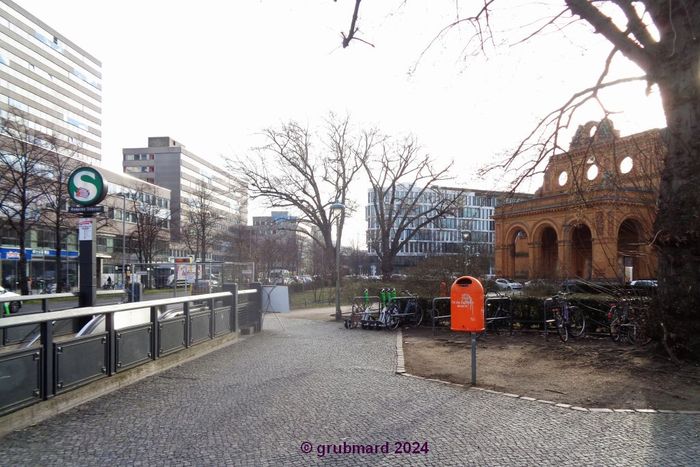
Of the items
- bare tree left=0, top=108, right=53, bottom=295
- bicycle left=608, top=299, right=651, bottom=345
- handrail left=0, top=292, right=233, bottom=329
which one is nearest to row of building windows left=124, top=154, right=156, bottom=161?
bare tree left=0, top=108, right=53, bottom=295

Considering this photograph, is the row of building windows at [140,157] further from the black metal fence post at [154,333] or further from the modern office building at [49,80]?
the black metal fence post at [154,333]

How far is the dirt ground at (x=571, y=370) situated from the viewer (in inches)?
267

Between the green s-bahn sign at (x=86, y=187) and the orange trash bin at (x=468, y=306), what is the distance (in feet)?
21.3

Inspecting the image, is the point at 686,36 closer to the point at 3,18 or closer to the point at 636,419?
the point at 636,419

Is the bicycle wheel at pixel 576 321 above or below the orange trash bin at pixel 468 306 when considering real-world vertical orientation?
below

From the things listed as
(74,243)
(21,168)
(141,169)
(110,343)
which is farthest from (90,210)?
(141,169)

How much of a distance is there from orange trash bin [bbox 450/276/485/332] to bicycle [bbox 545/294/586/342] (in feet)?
16.8

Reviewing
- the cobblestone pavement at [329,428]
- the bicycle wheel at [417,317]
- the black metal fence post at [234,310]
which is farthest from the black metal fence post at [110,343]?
the bicycle wheel at [417,317]

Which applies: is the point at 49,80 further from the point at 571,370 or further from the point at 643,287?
the point at 571,370

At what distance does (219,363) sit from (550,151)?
26.2 ft

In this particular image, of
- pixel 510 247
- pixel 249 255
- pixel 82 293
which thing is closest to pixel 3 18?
pixel 249 255

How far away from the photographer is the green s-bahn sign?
9867mm

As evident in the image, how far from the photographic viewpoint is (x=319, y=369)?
29.1ft

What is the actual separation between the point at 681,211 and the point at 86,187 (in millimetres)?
10250
